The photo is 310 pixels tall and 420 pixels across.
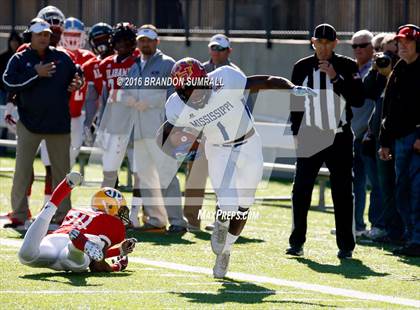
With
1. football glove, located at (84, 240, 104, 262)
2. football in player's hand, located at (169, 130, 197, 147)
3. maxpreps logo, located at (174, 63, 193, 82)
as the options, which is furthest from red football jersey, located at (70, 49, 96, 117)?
football glove, located at (84, 240, 104, 262)

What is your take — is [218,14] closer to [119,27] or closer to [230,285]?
→ [119,27]

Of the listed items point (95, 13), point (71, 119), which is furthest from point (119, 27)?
point (95, 13)

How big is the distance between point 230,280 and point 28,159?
3.88m

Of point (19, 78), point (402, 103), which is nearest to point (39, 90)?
point (19, 78)

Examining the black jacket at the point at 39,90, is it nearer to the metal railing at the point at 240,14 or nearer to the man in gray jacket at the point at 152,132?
the man in gray jacket at the point at 152,132

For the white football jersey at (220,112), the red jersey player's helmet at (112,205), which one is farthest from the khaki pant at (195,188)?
the red jersey player's helmet at (112,205)

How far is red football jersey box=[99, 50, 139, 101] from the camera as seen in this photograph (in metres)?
13.5

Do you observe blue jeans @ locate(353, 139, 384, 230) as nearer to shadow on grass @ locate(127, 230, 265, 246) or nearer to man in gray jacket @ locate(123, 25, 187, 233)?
shadow on grass @ locate(127, 230, 265, 246)

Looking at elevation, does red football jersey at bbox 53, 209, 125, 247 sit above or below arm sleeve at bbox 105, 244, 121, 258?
above

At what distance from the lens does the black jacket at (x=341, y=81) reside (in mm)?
11500

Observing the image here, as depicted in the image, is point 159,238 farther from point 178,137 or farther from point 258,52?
point 258,52

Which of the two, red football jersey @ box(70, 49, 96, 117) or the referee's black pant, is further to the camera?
red football jersey @ box(70, 49, 96, 117)

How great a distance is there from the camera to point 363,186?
524 inches

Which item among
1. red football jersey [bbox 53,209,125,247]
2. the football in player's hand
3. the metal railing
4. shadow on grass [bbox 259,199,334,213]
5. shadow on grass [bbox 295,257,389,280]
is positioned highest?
the metal railing
